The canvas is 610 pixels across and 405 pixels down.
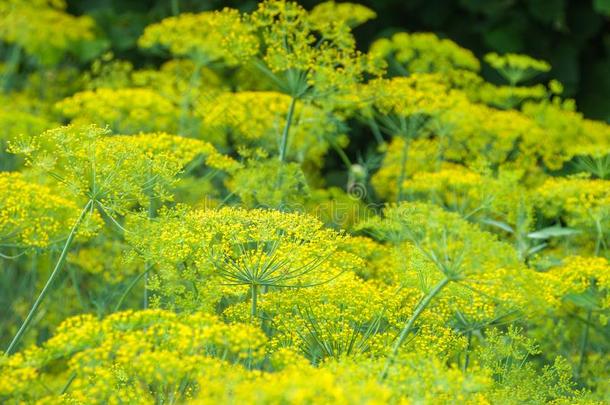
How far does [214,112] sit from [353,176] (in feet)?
3.37

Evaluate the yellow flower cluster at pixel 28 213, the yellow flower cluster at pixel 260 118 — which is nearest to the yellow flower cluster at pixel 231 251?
the yellow flower cluster at pixel 28 213

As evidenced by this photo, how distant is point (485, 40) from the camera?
621 centimetres

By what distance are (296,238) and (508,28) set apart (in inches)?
146

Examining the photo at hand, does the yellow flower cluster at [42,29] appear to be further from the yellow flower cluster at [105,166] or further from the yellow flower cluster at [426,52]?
the yellow flower cluster at [105,166]

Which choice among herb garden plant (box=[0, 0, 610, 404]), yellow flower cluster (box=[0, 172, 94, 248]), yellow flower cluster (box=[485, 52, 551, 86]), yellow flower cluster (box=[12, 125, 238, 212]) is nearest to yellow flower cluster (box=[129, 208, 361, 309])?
herb garden plant (box=[0, 0, 610, 404])

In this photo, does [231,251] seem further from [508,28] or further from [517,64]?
[508,28]

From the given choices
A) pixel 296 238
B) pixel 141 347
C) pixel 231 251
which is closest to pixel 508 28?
pixel 296 238

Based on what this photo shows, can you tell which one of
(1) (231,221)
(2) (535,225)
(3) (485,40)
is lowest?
(2) (535,225)

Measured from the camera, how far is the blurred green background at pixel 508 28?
6.19 m

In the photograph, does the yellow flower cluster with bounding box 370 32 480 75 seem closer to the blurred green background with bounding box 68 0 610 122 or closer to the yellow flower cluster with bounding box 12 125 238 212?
the blurred green background with bounding box 68 0 610 122

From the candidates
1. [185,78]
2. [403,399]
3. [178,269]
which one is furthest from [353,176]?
[403,399]

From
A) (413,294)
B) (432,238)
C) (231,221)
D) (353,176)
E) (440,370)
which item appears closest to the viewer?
(440,370)

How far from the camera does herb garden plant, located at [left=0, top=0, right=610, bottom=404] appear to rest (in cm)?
255

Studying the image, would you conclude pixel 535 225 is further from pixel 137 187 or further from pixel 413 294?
pixel 137 187
